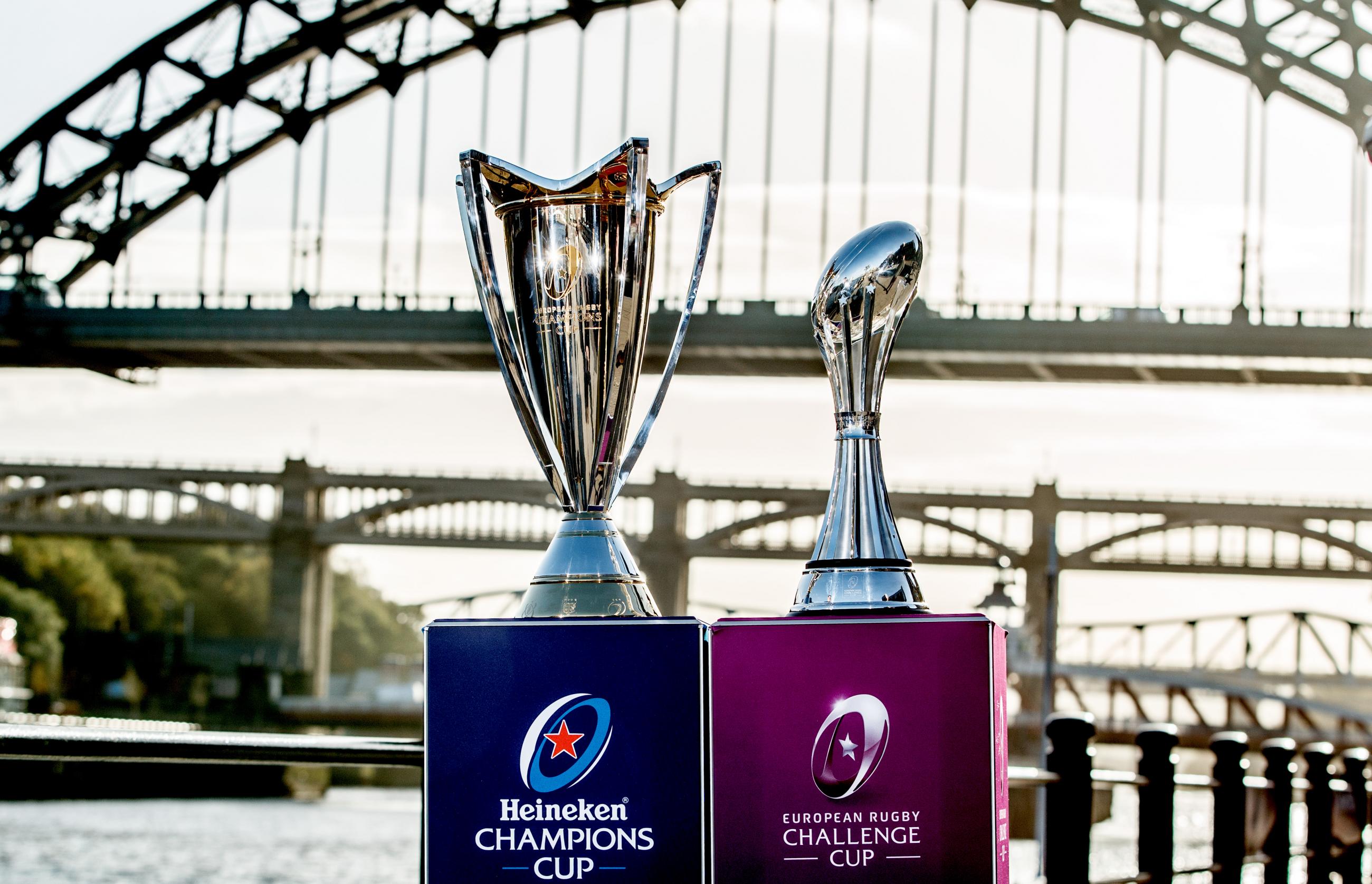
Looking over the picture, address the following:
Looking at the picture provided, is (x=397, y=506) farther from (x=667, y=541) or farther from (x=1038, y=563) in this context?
(x=1038, y=563)

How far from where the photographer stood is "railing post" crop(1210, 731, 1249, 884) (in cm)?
440

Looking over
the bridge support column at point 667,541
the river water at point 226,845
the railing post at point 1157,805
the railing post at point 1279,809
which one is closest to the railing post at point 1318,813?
the railing post at point 1279,809

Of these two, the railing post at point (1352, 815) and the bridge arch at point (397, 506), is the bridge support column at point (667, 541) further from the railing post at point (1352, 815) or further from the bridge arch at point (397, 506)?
the railing post at point (1352, 815)

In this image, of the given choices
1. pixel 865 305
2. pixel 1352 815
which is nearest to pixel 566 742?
pixel 865 305

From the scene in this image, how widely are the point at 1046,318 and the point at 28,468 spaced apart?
24.7 m

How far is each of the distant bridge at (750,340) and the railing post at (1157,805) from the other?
29745 millimetres

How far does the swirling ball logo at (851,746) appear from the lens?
64.5 inches

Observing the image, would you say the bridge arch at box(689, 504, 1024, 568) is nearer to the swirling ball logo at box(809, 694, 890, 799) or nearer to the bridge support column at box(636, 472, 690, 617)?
the bridge support column at box(636, 472, 690, 617)

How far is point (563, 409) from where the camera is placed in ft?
6.30

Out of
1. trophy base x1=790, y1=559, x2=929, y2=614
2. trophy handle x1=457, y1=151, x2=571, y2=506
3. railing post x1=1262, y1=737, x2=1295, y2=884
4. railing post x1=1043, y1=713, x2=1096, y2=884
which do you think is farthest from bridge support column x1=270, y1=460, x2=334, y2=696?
trophy base x1=790, y1=559, x2=929, y2=614

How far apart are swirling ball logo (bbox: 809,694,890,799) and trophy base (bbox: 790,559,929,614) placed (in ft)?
0.42

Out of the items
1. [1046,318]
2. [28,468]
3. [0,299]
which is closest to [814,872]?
[1046,318]

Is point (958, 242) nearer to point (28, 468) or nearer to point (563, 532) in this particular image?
point (28, 468)

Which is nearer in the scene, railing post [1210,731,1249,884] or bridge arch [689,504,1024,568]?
railing post [1210,731,1249,884]
